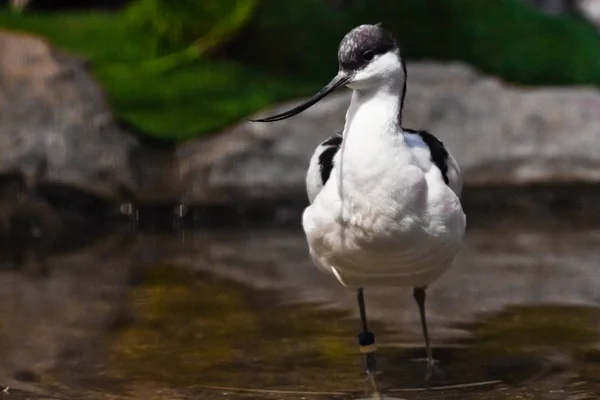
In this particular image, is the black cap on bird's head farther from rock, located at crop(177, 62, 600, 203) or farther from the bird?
rock, located at crop(177, 62, 600, 203)

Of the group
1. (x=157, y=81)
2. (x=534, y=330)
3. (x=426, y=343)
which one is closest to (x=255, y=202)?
(x=157, y=81)

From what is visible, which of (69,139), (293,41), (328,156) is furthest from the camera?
(293,41)

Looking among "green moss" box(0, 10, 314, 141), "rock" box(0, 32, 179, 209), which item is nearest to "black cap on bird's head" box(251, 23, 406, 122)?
"rock" box(0, 32, 179, 209)

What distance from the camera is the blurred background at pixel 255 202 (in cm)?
434

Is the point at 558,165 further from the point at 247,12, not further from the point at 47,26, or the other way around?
the point at 47,26

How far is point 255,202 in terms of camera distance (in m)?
7.28

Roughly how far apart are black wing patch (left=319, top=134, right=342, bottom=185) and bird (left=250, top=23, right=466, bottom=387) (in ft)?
0.25

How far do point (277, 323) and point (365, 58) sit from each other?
5.65 ft

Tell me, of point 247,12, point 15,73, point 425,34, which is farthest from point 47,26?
point 425,34

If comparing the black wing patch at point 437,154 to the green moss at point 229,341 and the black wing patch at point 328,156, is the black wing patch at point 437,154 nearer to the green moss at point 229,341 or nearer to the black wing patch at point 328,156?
the black wing patch at point 328,156

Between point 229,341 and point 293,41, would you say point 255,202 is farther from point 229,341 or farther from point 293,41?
point 229,341

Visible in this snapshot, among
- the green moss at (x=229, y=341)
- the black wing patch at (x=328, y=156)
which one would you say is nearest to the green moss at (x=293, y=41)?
the green moss at (x=229, y=341)

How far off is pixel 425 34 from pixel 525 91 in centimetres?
185

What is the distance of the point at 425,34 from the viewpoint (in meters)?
9.39
